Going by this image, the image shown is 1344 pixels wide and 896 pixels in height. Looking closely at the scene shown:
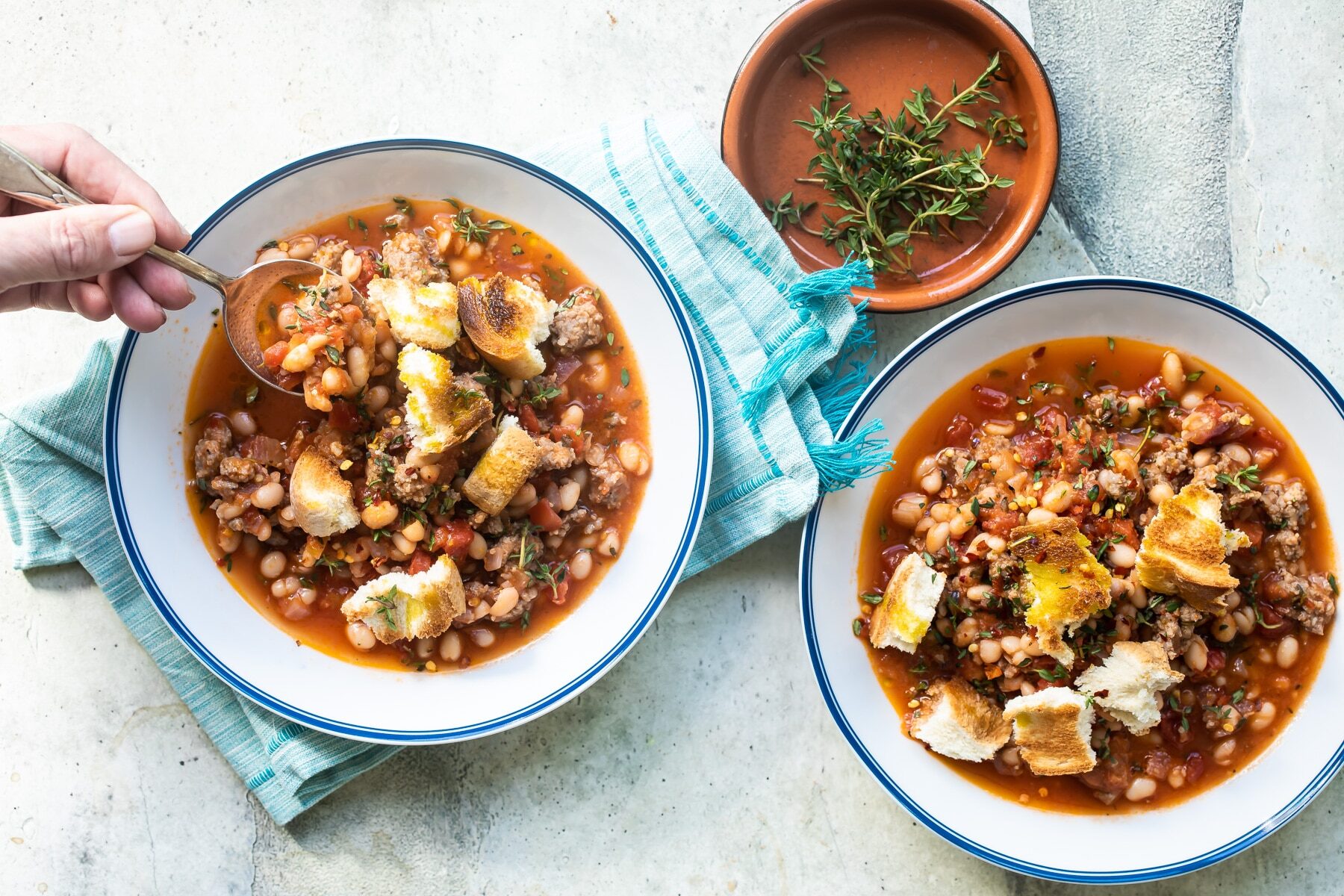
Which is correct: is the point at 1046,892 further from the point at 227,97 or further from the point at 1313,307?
the point at 227,97

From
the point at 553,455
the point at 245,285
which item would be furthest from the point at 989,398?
the point at 245,285

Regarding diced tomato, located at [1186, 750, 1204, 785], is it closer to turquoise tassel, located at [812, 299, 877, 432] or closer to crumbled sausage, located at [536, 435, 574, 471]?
turquoise tassel, located at [812, 299, 877, 432]

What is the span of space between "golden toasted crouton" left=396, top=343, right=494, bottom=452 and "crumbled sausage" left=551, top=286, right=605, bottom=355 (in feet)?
1.49

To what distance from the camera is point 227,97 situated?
13.2 feet

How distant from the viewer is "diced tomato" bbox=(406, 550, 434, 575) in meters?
3.61

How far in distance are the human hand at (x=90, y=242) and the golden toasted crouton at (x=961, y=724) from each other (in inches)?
123

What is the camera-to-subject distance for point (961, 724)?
3664 mm

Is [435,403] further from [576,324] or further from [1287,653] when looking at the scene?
[1287,653]

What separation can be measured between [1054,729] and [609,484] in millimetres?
1892

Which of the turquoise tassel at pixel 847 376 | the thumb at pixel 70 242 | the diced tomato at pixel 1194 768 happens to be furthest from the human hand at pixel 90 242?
the diced tomato at pixel 1194 768

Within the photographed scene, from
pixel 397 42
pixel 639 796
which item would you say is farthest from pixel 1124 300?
pixel 397 42

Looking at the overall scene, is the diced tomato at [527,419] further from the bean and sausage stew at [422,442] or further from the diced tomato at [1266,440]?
the diced tomato at [1266,440]

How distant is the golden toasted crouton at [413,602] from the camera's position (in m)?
3.45

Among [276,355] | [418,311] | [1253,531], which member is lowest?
[1253,531]
